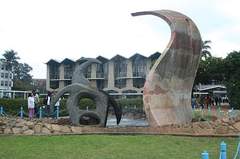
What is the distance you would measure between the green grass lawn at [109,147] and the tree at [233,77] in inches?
1071

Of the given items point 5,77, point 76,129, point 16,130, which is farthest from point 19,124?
point 5,77

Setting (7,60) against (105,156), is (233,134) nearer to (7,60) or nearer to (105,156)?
(105,156)

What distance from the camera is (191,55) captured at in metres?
18.7

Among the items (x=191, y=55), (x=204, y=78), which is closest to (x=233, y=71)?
(x=204, y=78)

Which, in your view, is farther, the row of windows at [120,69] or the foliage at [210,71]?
the row of windows at [120,69]

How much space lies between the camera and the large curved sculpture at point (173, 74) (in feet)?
57.7

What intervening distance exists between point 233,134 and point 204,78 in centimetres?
4345

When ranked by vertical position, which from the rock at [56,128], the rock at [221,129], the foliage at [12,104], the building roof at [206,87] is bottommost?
the rock at [221,129]

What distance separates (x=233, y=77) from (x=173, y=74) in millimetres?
28933

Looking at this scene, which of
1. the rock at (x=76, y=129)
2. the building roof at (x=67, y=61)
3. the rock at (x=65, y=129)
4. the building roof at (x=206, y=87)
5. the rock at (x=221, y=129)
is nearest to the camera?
the rock at (x=221, y=129)

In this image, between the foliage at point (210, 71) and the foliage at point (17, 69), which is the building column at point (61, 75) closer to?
the foliage at point (17, 69)

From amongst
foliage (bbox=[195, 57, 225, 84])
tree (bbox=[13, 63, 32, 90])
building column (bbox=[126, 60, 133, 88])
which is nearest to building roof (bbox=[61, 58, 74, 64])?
building column (bbox=[126, 60, 133, 88])

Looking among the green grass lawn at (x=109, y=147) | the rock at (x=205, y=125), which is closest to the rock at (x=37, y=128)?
the green grass lawn at (x=109, y=147)

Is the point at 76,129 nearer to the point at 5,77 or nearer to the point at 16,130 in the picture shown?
the point at 16,130
